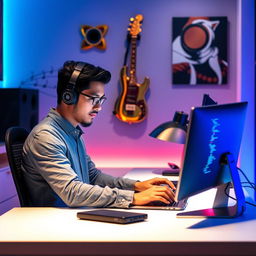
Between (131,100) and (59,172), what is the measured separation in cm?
278

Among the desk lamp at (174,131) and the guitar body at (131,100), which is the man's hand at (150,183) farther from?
the guitar body at (131,100)

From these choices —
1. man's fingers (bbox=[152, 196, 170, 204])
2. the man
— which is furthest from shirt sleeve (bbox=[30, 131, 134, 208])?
man's fingers (bbox=[152, 196, 170, 204])

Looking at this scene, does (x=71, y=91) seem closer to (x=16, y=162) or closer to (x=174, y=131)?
(x=16, y=162)

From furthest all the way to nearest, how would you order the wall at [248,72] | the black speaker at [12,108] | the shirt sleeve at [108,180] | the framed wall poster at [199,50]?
the framed wall poster at [199,50]
the wall at [248,72]
the black speaker at [12,108]
the shirt sleeve at [108,180]

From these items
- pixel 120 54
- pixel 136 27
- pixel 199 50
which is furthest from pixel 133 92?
pixel 199 50

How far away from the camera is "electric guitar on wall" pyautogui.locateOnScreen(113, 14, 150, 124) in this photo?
5047 mm

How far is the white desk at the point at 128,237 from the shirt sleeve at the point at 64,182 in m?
0.20

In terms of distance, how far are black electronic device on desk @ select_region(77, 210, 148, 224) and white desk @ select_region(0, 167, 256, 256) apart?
0.07 feet

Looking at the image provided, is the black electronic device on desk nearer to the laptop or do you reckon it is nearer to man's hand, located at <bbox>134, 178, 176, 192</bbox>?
the laptop

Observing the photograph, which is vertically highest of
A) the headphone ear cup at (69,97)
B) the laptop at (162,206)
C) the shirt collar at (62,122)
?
the headphone ear cup at (69,97)

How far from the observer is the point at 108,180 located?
2.98 metres

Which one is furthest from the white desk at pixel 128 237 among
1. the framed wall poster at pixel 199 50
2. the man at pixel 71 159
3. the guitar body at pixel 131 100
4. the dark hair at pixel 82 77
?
the framed wall poster at pixel 199 50

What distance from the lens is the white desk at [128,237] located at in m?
1.68

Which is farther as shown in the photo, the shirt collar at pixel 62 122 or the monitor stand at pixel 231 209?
the shirt collar at pixel 62 122
